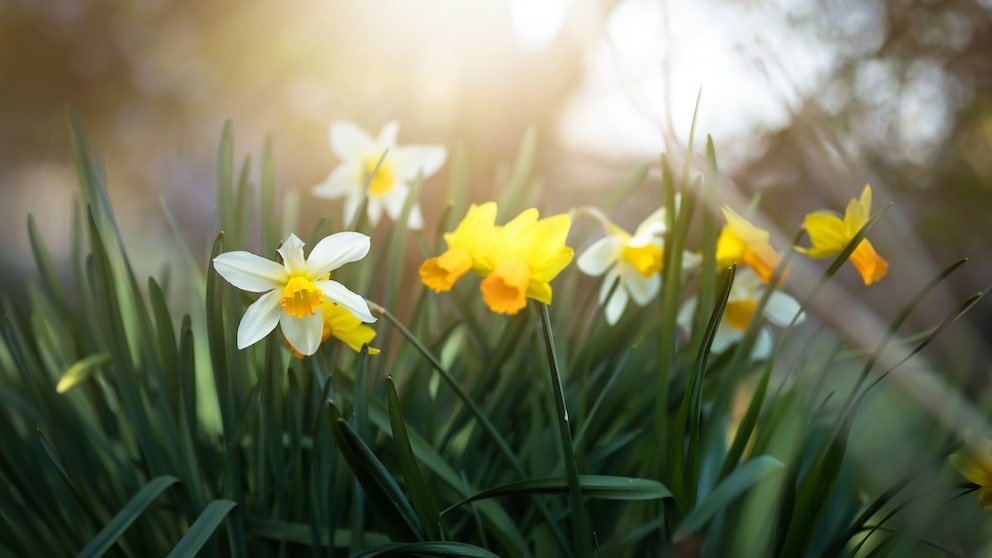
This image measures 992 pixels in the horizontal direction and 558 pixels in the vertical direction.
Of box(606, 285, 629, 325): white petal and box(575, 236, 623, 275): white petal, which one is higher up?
box(575, 236, 623, 275): white petal

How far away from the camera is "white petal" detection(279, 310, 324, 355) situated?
59cm

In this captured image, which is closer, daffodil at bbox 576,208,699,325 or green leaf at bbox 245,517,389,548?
green leaf at bbox 245,517,389,548

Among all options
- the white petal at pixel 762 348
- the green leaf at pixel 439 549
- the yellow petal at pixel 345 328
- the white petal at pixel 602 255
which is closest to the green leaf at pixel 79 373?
the yellow petal at pixel 345 328

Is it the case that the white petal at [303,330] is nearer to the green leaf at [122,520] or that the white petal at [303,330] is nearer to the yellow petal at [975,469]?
the green leaf at [122,520]

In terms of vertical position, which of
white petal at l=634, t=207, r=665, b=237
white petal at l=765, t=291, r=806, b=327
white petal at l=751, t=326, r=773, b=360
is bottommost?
white petal at l=751, t=326, r=773, b=360

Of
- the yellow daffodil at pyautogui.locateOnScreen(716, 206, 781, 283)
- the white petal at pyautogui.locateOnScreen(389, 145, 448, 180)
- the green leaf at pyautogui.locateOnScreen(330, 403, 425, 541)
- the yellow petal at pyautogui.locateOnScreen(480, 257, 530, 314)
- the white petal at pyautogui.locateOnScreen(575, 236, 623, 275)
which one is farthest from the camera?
the white petal at pyautogui.locateOnScreen(389, 145, 448, 180)

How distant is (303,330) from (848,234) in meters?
0.53

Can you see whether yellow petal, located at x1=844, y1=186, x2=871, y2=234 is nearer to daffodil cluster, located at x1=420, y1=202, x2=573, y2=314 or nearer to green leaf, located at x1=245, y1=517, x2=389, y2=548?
daffodil cluster, located at x1=420, y1=202, x2=573, y2=314

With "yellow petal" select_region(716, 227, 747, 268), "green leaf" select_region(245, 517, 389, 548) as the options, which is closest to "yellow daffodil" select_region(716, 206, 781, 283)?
"yellow petal" select_region(716, 227, 747, 268)

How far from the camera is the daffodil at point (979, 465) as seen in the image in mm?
575

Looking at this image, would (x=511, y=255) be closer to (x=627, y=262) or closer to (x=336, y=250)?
(x=336, y=250)

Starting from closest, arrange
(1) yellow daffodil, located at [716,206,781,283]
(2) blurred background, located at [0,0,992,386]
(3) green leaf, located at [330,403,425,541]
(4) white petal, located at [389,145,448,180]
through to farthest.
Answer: (3) green leaf, located at [330,403,425,541]
(1) yellow daffodil, located at [716,206,781,283]
(4) white petal, located at [389,145,448,180]
(2) blurred background, located at [0,0,992,386]

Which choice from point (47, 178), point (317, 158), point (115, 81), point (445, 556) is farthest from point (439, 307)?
point (47, 178)

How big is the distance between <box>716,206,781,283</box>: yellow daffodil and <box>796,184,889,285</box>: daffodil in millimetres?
50
